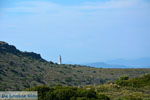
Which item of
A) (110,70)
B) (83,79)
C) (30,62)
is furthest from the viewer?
(110,70)

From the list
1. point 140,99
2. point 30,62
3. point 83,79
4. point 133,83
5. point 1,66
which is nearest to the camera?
point 140,99

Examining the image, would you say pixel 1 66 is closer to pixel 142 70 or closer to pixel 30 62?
pixel 30 62

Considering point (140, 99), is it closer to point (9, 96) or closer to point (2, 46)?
point (9, 96)

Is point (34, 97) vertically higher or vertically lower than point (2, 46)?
lower

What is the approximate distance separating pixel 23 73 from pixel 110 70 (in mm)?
24521

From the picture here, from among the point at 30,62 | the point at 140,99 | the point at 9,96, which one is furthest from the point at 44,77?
the point at 9,96

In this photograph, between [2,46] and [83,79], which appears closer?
[83,79]

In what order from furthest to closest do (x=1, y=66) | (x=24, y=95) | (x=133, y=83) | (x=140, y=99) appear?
(x=1, y=66) → (x=133, y=83) → (x=140, y=99) → (x=24, y=95)

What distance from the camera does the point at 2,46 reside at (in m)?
78.2

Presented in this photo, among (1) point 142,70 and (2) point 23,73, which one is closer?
(2) point 23,73

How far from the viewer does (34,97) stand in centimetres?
1892

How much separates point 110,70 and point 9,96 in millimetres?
68508

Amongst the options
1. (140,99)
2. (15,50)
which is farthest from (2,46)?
(140,99)

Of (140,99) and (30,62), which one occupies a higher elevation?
(30,62)
